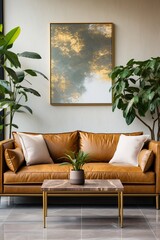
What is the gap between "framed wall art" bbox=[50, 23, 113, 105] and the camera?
18.9ft

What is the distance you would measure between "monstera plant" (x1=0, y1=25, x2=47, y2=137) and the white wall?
6.3 inches

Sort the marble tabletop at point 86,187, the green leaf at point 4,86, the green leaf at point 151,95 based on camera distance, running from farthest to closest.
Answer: the green leaf at point 151,95 → the green leaf at point 4,86 → the marble tabletop at point 86,187

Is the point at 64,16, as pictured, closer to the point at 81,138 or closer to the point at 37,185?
the point at 81,138

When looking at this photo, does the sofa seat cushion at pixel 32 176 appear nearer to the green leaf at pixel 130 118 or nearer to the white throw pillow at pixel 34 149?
the white throw pillow at pixel 34 149

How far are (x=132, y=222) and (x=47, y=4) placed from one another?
329 cm

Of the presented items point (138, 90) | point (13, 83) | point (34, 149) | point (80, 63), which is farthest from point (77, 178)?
point (80, 63)

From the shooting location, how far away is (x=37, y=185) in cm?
457

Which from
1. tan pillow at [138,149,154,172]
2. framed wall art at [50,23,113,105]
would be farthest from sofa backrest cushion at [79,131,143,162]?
tan pillow at [138,149,154,172]

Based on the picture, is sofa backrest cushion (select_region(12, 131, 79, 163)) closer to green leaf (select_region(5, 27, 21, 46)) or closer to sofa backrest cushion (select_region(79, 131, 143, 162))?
sofa backrest cushion (select_region(79, 131, 143, 162))

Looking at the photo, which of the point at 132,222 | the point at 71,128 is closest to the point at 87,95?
the point at 71,128

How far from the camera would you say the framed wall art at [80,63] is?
5750 mm

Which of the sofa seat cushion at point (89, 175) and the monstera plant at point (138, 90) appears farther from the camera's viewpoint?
the monstera plant at point (138, 90)

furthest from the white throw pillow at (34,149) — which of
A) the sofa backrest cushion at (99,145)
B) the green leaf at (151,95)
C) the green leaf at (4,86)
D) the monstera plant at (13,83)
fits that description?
the green leaf at (151,95)

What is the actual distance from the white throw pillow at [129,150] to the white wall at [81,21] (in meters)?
0.68
